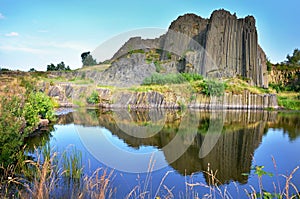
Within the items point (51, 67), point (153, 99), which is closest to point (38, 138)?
point (153, 99)

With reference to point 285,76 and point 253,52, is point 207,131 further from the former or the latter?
point 285,76

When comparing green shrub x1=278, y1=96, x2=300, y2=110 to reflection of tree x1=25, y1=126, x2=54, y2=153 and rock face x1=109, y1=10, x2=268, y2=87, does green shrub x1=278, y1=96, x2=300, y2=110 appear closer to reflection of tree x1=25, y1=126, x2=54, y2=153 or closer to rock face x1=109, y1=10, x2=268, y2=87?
rock face x1=109, y1=10, x2=268, y2=87

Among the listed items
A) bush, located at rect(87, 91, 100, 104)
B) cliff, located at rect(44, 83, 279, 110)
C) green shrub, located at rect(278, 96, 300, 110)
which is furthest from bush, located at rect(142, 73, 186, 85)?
green shrub, located at rect(278, 96, 300, 110)

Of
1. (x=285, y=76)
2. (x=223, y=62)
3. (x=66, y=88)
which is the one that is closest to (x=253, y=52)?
(x=223, y=62)

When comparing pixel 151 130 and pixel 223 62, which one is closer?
pixel 151 130

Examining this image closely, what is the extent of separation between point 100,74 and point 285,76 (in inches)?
1421

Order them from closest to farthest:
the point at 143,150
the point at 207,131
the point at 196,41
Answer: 1. the point at 143,150
2. the point at 207,131
3. the point at 196,41

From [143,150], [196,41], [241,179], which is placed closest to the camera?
[241,179]

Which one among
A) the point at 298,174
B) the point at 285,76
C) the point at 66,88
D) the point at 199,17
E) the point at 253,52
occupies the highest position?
the point at 199,17

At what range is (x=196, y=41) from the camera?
5734 centimetres

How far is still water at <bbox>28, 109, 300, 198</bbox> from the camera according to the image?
7711 millimetres

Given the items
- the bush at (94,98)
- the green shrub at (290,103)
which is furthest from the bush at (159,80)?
the green shrub at (290,103)

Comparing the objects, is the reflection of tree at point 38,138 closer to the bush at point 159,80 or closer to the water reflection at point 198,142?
the water reflection at point 198,142

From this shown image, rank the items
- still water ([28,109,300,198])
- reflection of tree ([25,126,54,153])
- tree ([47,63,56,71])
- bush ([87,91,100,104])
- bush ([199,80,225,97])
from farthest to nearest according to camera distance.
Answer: tree ([47,63,56,71]) < bush ([199,80,225,97]) < bush ([87,91,100,104]) < reflection of tree ([25,126,54,153]) < still water ([28,109,300,198])
